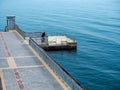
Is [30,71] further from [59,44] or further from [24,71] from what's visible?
[59,44]

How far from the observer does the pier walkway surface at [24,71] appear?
82.5 feet

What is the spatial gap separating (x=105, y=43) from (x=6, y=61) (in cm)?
4358

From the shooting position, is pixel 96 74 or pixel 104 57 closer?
pixel 96 74

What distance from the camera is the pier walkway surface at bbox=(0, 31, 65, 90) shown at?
989 inches

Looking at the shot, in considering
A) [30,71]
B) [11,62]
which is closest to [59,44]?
[11,62]

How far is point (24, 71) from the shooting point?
98.7ft

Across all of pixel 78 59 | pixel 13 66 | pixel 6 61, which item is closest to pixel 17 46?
pixel 6 61

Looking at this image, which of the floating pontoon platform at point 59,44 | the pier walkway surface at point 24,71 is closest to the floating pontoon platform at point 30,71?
the pier walkway surface at point 24,71

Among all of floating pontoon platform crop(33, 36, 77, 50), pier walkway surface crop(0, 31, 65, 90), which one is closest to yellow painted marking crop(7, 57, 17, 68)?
pier walkway surface crop(0, 31, 65, 90)

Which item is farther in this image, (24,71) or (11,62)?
(11,62)

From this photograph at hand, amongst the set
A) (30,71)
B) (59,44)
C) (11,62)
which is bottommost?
(59,44)

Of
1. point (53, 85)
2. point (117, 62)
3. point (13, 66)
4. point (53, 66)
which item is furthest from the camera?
point (117, 62)

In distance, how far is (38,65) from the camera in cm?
3225

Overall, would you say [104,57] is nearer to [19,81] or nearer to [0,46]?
[0,46]
